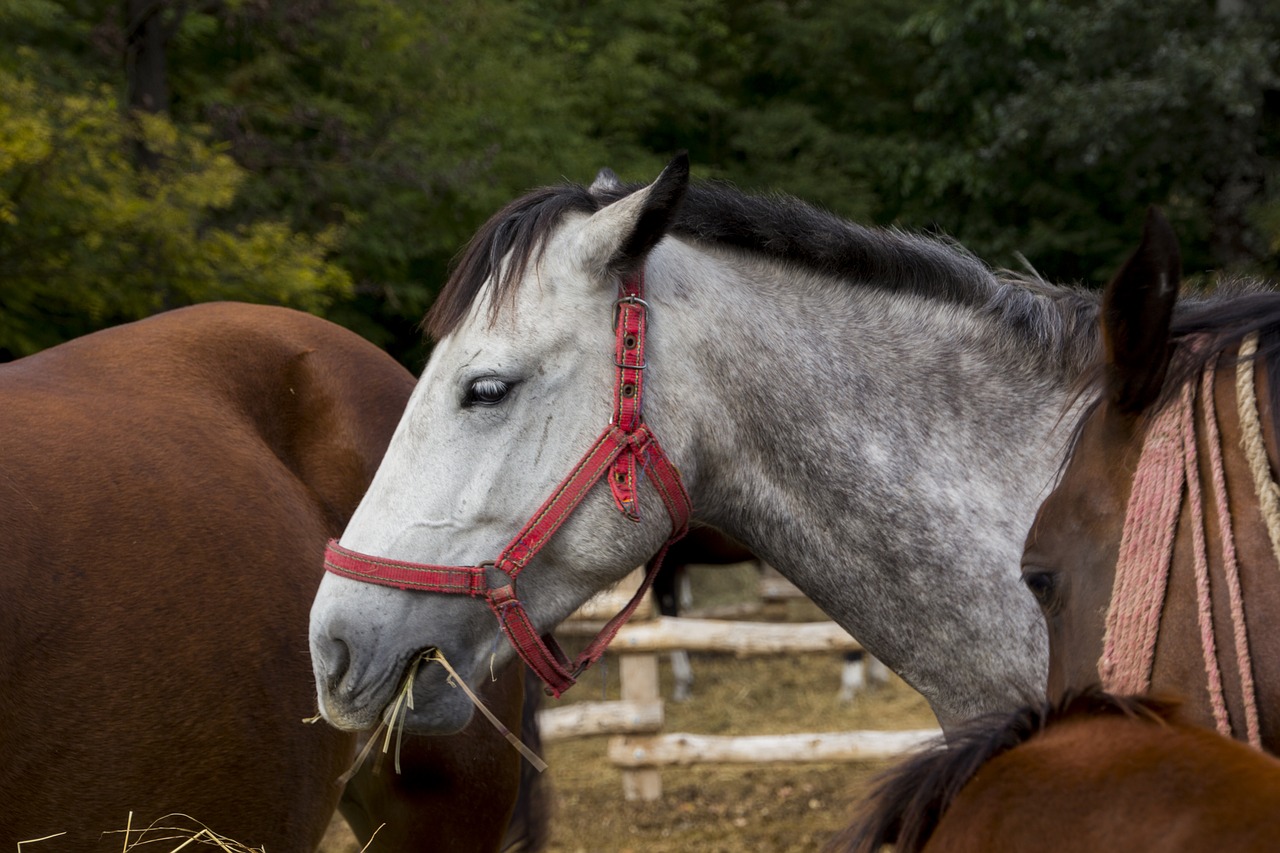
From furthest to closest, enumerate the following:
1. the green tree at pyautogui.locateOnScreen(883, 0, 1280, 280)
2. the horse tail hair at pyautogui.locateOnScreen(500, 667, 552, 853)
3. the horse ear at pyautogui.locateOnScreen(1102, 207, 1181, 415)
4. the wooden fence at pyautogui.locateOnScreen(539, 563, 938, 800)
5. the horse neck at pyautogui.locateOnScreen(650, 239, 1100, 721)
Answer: the green tree at pyautogui.locateOnScreen(883, 0, 1280, 280) → the wooden fence at pyautogui.locateOnScreen(539, 563, 938, 800) → the horse tail hair at pyautogui.locateOnScreen(500, 667, 552, 853) → the horse neck at pyautogui.locateOnScreen(650, 239, 1100, 721) → the horse ear at pyautogui.locateOnScreen(1102, 207, 1181, 415)

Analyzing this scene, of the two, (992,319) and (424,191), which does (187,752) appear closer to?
(992,319)

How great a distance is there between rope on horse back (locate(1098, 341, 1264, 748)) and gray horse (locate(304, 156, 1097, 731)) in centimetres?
69

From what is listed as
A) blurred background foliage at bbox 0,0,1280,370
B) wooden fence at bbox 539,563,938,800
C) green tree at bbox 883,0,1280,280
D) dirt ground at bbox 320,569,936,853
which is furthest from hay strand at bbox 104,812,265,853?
green tree at bbox 883,0,1280,280

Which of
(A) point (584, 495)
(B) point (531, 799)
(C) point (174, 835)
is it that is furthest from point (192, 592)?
(B) point (531, 799)

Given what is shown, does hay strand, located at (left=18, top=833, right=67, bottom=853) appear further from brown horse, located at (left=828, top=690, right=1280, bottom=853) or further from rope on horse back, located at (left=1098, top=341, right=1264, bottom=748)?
rope on horse back, located at (left=1098, top=341, right=1264, bottom=748)

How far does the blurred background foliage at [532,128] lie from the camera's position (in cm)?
621

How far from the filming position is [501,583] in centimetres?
197

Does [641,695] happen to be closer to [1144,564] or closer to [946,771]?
[1144,564]

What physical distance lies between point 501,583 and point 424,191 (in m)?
6.69

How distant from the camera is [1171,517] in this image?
1.22 metres

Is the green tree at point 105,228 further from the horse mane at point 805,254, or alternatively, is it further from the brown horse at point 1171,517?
the brown horse at point 1171,517

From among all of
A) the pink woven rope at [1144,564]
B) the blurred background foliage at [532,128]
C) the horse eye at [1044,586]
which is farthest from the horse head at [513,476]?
Result: the blurred background foliage at [532,128]

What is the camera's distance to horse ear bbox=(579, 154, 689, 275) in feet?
6.34

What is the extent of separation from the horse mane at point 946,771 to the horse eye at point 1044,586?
44 cm
